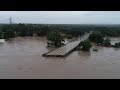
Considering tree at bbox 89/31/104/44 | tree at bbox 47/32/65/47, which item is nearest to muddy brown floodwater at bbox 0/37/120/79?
tree at bbox 47/32/65/47

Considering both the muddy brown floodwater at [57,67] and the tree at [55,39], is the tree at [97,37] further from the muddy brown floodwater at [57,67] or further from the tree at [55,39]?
the muddy brown floodwater at [57,67]

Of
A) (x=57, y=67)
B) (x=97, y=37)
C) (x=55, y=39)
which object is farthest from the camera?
(x=97, y=37)

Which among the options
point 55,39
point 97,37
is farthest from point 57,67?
point 97,37

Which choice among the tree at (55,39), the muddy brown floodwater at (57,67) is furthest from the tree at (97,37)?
the muddy brown floodwater at (57,67)

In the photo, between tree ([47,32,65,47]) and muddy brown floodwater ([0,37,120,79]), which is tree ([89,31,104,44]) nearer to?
tree ([47,32,65,47])

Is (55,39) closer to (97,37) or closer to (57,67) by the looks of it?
(97,37)

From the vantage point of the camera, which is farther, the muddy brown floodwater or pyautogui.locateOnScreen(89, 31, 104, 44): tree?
pyautogui.locateOnScreen(89, 31, 104, 44): tree

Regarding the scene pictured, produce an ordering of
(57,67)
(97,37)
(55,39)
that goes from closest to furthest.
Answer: (57,67)
(55,39)
(97,37)
